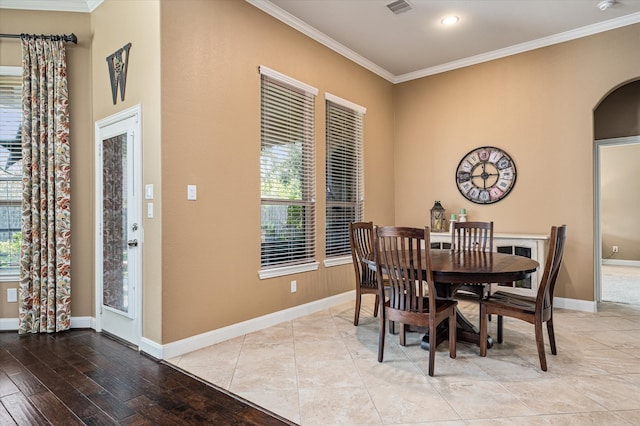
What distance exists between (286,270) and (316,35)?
2673 millimetres

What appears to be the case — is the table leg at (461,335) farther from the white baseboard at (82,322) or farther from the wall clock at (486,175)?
the white baseboard at (82,322)

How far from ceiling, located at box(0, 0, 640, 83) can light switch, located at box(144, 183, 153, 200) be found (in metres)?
1.99

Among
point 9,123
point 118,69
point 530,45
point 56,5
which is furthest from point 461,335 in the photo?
point 56,5

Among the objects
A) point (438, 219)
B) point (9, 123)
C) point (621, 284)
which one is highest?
point (9, 123)

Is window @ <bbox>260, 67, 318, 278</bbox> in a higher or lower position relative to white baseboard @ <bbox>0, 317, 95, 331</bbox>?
higher

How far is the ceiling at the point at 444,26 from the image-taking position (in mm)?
3678

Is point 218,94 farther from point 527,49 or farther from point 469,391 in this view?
point 527,49

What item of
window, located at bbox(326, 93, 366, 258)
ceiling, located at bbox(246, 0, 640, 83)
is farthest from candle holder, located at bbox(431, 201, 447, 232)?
ceiling, located at bbox(246, 0, 640, 83)

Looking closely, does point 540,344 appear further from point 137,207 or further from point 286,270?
point 137,207

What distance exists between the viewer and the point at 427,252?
253 centimetres

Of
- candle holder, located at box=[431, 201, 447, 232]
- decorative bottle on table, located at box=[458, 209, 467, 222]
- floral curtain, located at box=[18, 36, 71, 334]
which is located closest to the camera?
floral curtain, located at box=[18, 36, 71, 334]

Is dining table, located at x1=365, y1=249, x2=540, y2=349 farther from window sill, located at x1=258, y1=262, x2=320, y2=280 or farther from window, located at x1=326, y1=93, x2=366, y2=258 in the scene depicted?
window, located at x1=326, y1=93, x2=366, y2=258

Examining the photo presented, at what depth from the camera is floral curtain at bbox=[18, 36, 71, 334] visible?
346cm

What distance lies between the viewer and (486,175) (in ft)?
16.0
